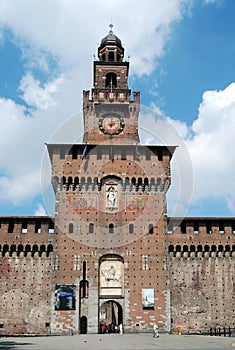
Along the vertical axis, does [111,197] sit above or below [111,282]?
above

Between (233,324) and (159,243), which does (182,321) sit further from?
(159,243)

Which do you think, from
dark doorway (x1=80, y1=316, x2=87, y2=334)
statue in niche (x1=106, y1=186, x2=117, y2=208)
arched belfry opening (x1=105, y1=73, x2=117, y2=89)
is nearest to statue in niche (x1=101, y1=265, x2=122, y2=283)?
dark doorway (x1=80, y1=316, x2=87, y2=334)

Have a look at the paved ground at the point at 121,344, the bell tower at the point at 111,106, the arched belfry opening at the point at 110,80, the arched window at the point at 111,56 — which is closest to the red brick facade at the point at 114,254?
the bell tower at the point at 111,106

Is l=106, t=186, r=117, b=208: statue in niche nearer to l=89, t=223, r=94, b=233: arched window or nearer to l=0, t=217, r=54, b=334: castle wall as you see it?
l=89, t=223, r=94, b=233: arched window

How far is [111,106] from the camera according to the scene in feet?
127

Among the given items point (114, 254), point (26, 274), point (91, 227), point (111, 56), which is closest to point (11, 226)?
point (26, 274)

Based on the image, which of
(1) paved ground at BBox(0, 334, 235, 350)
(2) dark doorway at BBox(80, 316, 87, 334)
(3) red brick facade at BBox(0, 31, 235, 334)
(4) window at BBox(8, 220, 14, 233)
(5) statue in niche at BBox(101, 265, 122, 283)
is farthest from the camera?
(4) window at BBox(8, 220, 14, 233)

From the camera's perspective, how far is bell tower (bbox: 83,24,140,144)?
124ft

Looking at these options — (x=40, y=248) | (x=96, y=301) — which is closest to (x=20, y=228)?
(x=40, y=248)

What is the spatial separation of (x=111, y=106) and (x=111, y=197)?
8920mm

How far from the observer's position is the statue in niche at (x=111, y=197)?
3456 centimetres

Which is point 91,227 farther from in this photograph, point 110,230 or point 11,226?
point 11,226

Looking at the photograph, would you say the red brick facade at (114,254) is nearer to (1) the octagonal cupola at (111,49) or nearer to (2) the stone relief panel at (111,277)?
(2) the stone relief panel at (111,277)

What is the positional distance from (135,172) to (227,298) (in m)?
12.4
